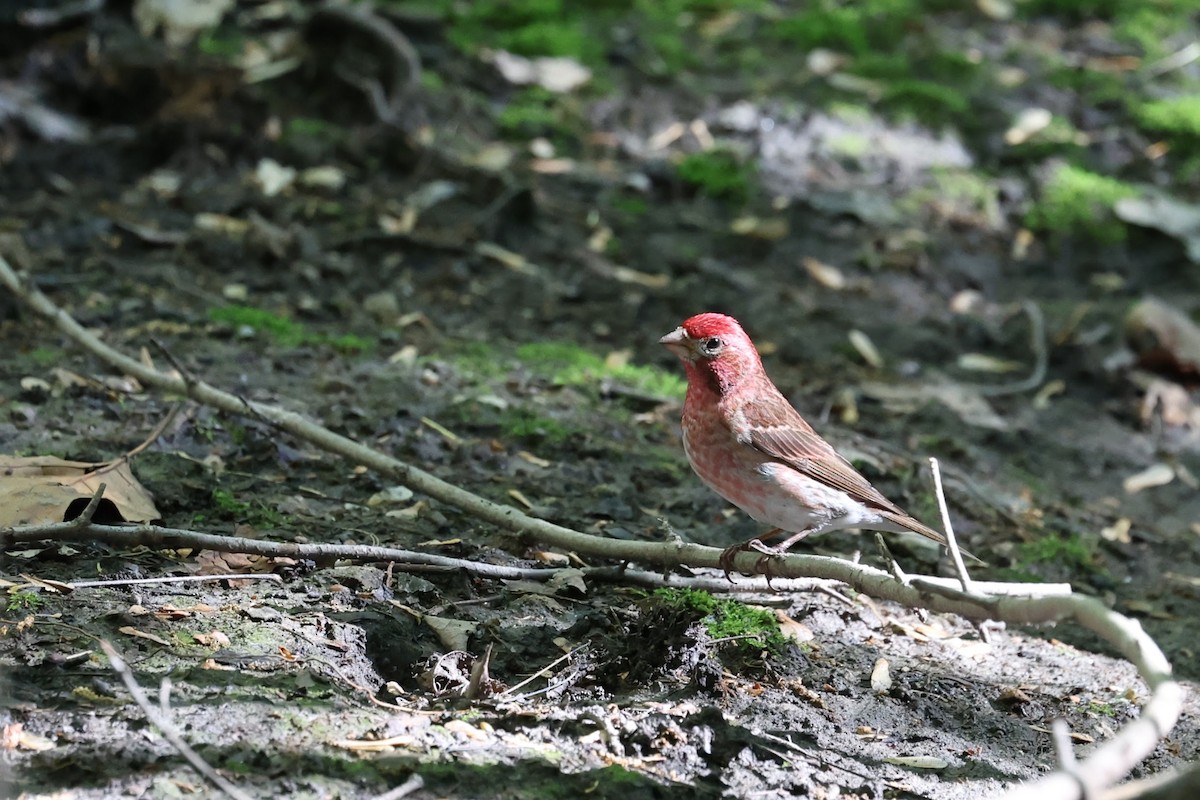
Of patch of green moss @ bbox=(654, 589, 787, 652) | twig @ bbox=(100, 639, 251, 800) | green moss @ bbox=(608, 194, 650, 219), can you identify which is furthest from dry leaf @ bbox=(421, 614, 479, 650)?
green moss @ bbox=(608, 194, 650, 219)

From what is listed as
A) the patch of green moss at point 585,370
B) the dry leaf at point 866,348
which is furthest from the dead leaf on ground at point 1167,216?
the patch of green moss at point 585,370

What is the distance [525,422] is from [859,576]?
2.17 meters

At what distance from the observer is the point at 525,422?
4.93 m

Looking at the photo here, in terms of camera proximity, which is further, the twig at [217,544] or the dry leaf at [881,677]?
the dry leaf at [881,677]

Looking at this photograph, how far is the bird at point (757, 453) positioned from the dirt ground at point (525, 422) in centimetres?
31

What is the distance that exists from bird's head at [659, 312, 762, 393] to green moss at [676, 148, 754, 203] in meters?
3.70

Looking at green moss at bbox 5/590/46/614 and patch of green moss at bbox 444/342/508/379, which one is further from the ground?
green moss at bbox 5/590/46/614

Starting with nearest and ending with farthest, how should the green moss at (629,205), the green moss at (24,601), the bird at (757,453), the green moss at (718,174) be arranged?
1. the green moss at (24,601)
2. the bird at (757,453)
3. the green moss at (629,205)
4. the green moss at (718,174)

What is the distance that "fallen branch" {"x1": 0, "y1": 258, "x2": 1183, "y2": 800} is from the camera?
200 centimetres

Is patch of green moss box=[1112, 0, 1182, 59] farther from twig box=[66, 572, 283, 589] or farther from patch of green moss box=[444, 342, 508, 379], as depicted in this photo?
twig box=[66, 572, 283, 589]

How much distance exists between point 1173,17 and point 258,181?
24.8 ft

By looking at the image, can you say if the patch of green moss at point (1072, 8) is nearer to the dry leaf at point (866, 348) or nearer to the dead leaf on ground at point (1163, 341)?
the dead leaf on ground at point (1163, 341)

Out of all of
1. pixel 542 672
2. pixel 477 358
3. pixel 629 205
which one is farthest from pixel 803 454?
pixel 629 205

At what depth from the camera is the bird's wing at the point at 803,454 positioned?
12.6 ft
